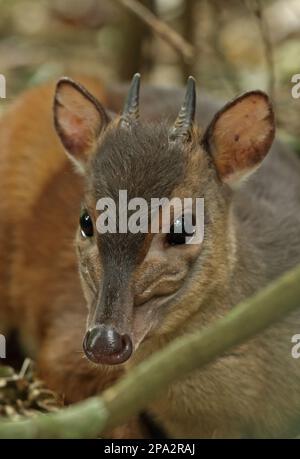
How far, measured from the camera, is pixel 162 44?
8.71 meters

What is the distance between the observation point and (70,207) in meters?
5.68

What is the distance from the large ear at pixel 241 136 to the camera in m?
4.27

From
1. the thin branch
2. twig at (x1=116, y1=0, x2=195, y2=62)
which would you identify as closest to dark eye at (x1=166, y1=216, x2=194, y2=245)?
the thin branch

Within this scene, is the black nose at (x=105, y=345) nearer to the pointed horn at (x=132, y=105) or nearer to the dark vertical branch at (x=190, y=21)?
the pointed horn at (x=132, y=105)

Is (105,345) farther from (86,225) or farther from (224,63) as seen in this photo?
(224,63)

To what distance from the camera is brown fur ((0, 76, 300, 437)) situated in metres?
3.98

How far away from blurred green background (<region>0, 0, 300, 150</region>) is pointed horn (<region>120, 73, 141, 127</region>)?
88.7 inches

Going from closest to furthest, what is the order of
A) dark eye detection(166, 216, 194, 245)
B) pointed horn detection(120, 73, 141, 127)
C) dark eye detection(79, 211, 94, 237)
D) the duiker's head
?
the duiker's head, dark eye detection(166, 216, 194, 245), dark eye detection(79, 211, 94, 237), pointed horn detection(120, 73, 141, 127)

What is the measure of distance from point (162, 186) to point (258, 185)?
1.48 m

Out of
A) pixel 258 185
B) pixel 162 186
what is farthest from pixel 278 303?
pixel 258 185

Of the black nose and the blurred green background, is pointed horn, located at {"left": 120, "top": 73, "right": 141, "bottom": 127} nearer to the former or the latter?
the black nose

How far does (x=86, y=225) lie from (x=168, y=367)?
1.27 m

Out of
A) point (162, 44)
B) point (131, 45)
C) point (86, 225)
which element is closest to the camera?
point (86, 225)

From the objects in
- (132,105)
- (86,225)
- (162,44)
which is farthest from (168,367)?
(162,44)
